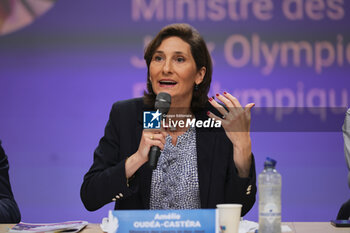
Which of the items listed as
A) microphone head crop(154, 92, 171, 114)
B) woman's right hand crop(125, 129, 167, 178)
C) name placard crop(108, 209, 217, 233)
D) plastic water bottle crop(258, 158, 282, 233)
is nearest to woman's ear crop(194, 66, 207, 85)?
microphone head crop(154, 92, 171, 114)

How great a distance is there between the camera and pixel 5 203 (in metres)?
2.32

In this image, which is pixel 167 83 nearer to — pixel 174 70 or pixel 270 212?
pixel 174 70

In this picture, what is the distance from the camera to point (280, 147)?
382 centimetres

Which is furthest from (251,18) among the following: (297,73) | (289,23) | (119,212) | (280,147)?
(119,212)

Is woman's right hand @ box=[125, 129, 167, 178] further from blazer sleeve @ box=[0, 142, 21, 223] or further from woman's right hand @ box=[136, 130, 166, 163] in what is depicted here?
blazer sleeve @ box=[0, 142, 21, 223]

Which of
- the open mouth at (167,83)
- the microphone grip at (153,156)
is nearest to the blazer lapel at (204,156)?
the open mouth at (167,83)

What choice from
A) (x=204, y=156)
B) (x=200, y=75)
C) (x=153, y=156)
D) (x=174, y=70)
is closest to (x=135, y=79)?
(x=200, y=75)

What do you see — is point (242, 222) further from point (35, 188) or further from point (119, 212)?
point (35, 188)

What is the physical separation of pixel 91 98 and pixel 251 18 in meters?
1.38

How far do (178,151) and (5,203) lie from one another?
85cm

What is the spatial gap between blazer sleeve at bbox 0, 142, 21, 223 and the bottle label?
1267 millimetres

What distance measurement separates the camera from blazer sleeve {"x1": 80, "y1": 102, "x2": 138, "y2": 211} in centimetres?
201

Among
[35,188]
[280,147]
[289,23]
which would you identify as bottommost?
[35,188]

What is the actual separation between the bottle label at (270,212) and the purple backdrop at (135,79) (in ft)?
7.47
